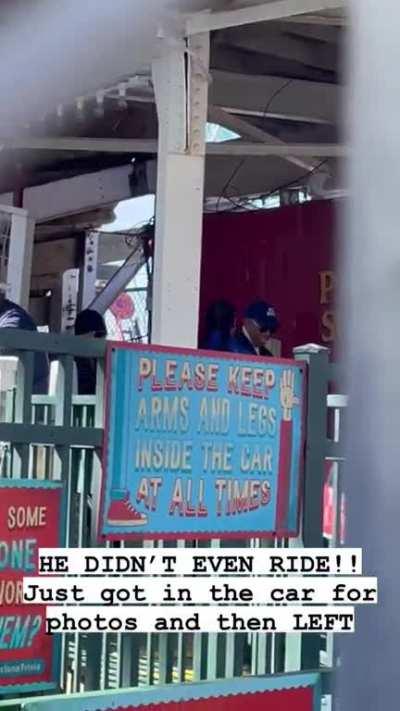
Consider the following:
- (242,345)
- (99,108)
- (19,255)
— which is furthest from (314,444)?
(19,255)

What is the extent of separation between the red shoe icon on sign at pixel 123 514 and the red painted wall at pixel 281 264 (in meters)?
4.97

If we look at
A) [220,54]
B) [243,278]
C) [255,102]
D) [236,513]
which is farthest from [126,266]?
[236,513]

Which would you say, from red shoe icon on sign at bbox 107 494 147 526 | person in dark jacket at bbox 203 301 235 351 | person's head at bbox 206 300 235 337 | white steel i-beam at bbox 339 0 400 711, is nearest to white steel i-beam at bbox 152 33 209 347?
person in dark jacket at bbox 203 301 235 351

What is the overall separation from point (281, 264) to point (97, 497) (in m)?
5.92

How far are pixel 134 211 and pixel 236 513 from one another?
7163 millimetres

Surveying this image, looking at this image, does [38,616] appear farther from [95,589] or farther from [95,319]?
[95,319]

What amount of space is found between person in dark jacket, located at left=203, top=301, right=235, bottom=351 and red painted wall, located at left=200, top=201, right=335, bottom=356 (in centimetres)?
115

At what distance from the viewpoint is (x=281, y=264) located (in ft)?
28.9

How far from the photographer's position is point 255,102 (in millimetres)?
8531

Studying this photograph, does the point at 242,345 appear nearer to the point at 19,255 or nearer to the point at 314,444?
the point at 314,444

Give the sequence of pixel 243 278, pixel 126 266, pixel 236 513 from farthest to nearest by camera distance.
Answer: pixel 126 266 → pixel 243 278 → pixel 236 513

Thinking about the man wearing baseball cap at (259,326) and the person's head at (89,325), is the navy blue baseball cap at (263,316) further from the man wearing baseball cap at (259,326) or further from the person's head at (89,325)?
the person's head at (89,325)

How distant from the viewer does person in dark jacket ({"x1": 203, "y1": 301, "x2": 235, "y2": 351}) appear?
6.56m

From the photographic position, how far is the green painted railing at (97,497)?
3.09 meters
